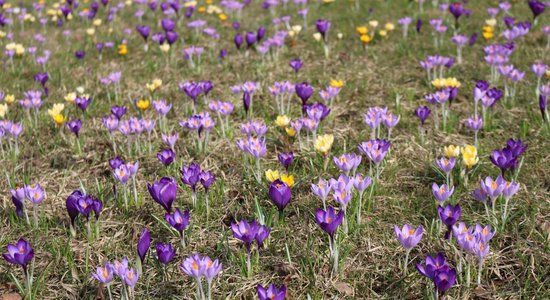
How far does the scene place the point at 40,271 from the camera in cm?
276

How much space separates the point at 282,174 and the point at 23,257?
1.53m

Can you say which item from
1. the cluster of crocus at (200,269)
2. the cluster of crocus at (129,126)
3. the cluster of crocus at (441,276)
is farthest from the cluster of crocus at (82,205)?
the cluster of crocus at (441,276)

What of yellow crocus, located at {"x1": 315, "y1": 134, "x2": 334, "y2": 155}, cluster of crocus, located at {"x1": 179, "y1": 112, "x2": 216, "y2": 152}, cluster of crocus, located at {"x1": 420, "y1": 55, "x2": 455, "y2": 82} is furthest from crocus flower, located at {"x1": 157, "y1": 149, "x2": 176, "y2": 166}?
cluster of crocus, located at {"x1": 420, "y1": 55, "x2": 455, "y2": 82}

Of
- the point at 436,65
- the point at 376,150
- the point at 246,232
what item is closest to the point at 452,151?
the point at 376,150

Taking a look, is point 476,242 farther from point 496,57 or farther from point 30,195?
point 496,57

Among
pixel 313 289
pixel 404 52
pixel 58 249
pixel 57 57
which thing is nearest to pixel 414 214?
pixel 313 289

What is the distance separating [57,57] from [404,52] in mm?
4132

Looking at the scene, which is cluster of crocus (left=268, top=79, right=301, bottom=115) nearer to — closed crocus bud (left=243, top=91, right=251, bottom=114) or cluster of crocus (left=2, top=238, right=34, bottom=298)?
closed crocus bud (left=243, top=91, right=251, bottom=114)

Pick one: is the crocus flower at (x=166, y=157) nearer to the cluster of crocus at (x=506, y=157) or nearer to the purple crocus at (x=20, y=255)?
the purple crocus at (x=20, y=255)

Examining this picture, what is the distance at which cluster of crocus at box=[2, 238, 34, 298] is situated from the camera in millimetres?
2461

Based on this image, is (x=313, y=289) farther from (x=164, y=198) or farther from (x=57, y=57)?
(x=57, y=57)

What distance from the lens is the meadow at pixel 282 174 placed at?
2625mm

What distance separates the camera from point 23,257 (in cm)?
246

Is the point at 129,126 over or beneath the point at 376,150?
beneath
